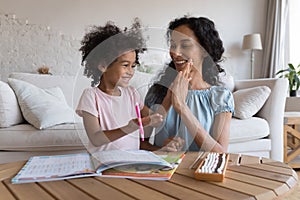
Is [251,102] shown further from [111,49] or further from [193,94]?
[111,49]

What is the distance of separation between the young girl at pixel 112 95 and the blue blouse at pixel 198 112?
0.13m

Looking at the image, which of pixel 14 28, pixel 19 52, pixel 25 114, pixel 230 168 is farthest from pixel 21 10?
pixel 230 168

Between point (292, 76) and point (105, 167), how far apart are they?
3.02 metres

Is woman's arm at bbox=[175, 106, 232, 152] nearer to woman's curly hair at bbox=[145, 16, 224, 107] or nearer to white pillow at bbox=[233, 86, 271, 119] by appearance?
woman's curly hair at bbox=[145, 16, 224, 107]

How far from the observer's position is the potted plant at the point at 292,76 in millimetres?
3316

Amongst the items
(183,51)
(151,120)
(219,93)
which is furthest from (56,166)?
(219,93)

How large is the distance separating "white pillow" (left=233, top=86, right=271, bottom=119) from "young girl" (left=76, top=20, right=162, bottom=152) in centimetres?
142

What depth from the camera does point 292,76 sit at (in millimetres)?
3316

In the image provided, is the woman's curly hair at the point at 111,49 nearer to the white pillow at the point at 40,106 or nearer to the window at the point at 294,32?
the white pillow at the point at 40,106

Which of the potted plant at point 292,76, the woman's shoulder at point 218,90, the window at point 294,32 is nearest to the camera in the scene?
the woman's shoulder at point 218,90

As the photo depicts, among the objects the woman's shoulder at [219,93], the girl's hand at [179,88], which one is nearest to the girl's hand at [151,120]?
the girl's hand at [179,88]

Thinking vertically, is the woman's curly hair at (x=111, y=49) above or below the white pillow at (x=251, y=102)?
above

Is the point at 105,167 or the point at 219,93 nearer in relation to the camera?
the point at 105,167

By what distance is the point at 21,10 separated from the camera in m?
2.85
